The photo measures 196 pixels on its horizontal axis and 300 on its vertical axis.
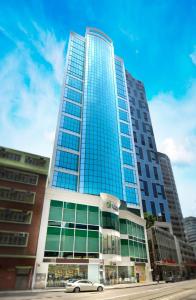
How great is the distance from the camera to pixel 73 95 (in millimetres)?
80000

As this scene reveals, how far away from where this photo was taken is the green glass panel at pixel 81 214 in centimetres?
3575

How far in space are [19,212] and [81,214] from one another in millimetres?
10112

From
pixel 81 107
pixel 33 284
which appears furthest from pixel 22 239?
pixel 81 107

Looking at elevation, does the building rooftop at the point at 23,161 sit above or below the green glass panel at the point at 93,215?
above

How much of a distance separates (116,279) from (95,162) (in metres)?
34.5

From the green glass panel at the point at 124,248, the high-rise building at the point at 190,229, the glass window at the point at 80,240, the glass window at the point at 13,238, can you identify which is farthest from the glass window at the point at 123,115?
the high-rise building at the point at 190,229

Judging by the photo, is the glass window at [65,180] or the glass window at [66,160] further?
the glass window at [66,160]

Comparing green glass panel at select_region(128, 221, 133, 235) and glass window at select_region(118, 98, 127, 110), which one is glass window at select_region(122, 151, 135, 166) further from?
green glass panel at select_region(128, 221, 133, 235)

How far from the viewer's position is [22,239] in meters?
30.2

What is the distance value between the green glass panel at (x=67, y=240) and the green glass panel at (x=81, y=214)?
2328mm

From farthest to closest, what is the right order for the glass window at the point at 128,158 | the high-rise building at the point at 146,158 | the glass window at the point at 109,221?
the high-rise building at the point at 146,158, the glass window at the point at 128,158, the glass window at the point at 109,221

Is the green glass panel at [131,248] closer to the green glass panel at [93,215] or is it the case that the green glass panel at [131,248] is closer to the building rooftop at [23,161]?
the green glass panel at [93,215]

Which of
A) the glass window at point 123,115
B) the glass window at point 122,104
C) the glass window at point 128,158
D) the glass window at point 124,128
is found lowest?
the glass window at point 128,158

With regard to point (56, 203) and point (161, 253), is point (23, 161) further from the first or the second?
point (161, 253)
